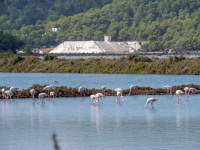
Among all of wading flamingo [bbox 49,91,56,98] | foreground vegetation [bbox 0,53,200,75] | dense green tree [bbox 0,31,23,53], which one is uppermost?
dense green tree [bbox 0,31,23,53]

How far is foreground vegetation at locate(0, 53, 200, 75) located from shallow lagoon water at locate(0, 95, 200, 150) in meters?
24.1

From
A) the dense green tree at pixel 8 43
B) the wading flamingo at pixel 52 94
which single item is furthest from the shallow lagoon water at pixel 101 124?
the dense green tree at pixel 8 43

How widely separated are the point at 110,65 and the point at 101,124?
3776cm

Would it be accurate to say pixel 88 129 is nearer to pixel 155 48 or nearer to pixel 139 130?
pixel 139 130

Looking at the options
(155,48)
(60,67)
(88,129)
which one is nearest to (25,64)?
(60,67)

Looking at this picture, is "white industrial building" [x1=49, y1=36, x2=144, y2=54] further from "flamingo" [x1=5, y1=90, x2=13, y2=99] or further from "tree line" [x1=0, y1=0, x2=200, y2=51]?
"flamingo" [x1=5, y1=90, x2=13, y2=99]

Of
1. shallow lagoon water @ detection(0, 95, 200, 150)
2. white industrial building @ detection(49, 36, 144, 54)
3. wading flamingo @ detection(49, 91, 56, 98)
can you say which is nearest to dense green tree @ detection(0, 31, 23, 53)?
white industrial building @ detection(49, 36, 144, 54)

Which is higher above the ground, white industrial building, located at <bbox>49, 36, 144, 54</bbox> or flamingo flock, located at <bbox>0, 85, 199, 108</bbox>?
white industrial building, located at <bbox>49, 36, 144, 54</bbox>

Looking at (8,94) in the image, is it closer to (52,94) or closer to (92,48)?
(52,94)

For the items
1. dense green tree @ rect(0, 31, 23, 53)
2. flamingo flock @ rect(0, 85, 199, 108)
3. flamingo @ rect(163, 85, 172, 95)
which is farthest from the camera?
dense green tree @ rect(0, 31, 23, 53)

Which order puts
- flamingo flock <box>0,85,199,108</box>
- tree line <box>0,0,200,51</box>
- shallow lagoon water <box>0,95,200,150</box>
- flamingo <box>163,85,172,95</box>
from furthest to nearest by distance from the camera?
tree line <box>0,0,200,51</box> → flamingo <box>163,85,172,95</box> → flamingo flock <box>0,85,199,108</box> → shallow lagoon water <box>0,95,200,150</box>

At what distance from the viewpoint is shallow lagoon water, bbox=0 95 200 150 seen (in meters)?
22.9

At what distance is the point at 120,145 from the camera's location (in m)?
22.5

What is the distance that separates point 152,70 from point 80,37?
110 metres
